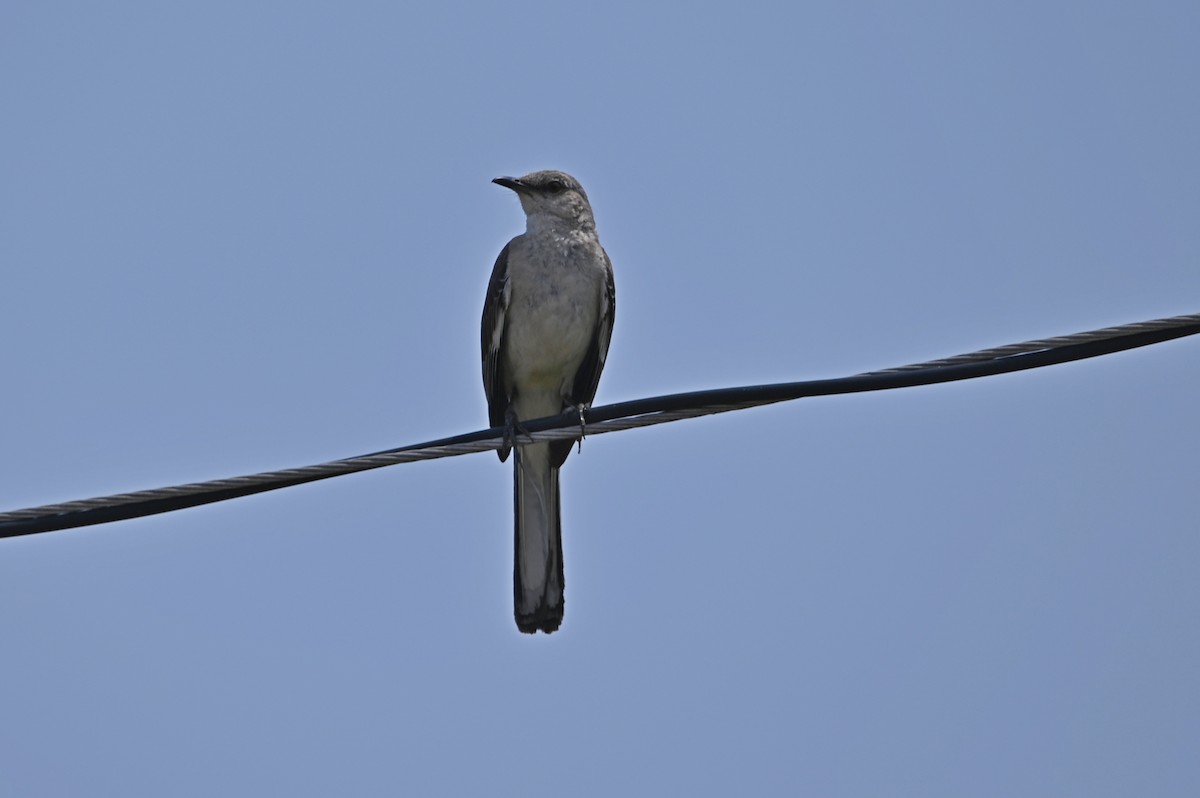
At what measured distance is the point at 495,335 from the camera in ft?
27.2

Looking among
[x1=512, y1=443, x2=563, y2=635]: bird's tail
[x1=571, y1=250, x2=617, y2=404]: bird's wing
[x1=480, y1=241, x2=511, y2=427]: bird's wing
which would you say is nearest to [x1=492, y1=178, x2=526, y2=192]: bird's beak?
[x1=480, y1=241, x2=511, y2=427]: bird's wing

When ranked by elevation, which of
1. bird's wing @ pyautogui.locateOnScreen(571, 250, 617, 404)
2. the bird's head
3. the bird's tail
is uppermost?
the bird's head

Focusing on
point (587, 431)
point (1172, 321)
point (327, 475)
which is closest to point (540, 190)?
point (587, 431)

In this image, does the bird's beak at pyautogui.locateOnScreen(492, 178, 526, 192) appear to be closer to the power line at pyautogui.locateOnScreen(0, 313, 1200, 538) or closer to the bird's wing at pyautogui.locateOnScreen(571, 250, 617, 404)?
the bird's wing at pyautogui.locateOnScreen(571, 250, 617, 404)

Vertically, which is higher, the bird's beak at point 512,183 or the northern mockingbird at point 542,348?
the bird's beak at point 512,183

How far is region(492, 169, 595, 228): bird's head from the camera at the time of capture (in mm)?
8578

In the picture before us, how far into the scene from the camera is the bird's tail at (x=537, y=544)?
8.07 m

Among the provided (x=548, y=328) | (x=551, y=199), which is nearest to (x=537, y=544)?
(x=548, y=328)

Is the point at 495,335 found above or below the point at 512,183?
below

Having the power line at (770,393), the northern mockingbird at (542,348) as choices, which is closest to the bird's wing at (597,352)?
the northern mockingbird at (542,348)

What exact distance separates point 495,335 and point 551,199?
951 mm

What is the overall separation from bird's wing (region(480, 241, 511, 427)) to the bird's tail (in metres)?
0.33

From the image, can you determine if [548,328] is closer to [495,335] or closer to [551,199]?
[495,335]

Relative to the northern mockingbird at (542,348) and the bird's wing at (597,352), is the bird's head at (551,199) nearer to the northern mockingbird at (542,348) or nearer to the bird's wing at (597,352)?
the northern mockingbird at (542,348)
